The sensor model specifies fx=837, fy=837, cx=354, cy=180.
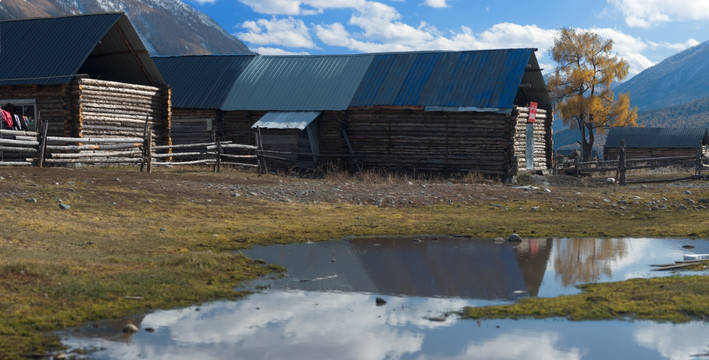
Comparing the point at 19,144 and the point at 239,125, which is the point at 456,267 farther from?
the point at 239,125

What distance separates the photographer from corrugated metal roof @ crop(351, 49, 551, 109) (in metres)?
31.0

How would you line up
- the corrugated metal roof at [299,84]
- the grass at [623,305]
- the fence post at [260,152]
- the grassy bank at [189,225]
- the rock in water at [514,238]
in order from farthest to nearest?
1. the corrugated metal roof at [299,84]
2. the fence post at [260,152]
3. the rock in water at [514,238]
4. the grassy bank at [189,225]
5. the grass at [623,305]

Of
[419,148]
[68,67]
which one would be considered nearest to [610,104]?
[419,148]

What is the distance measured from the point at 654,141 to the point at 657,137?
56 cm

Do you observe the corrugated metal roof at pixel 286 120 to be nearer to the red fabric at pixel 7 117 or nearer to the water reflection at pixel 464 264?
the red fabric at pixel 7 117

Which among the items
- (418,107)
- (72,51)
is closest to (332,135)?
(418,107)

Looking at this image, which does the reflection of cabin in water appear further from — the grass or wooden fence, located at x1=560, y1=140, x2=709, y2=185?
wooden fence, located at x1=560, y1=140, x2=709, y2=185

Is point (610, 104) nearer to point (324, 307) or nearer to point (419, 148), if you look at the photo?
point (419, 148)

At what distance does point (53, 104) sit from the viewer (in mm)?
28062

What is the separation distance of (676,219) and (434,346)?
12270mm

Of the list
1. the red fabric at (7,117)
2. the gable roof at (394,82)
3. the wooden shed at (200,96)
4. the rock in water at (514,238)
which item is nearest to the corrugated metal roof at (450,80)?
the gable roof at (394,82)

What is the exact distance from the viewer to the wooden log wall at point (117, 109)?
28031mm

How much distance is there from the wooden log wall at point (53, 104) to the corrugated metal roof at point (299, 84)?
27.6 ft

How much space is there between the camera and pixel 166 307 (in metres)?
9.05
